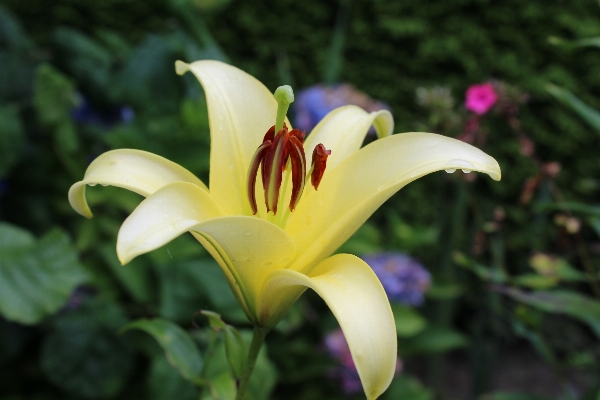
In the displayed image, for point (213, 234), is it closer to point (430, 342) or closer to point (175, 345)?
point (175, 345)

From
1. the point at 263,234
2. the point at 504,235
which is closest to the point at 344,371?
the point at 263,234

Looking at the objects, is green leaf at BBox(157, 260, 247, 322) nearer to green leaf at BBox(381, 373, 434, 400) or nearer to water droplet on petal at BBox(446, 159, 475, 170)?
green leaf at BBox(381, 373, 434, 400)

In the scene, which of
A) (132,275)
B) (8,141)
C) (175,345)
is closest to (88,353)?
(132,275)

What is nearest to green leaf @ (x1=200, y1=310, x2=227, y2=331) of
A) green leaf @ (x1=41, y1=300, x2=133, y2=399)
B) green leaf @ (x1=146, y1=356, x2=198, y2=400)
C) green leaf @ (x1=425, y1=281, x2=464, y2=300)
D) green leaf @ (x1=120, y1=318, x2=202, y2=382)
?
green leaf @ (x1=120, y1=318, x2=202, y2=382)

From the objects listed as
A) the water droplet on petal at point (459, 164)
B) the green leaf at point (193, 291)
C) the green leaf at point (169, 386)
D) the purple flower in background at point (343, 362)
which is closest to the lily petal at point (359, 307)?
the water droplet on petal at point (459, 164)

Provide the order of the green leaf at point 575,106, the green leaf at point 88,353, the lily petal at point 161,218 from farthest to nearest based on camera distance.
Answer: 1. the green leaf at point 88,353
2. the green leaf at point 575,106
3. the lily petal at point 161,218

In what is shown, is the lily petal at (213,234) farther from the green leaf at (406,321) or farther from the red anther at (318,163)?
the green leaf at (406,321)
